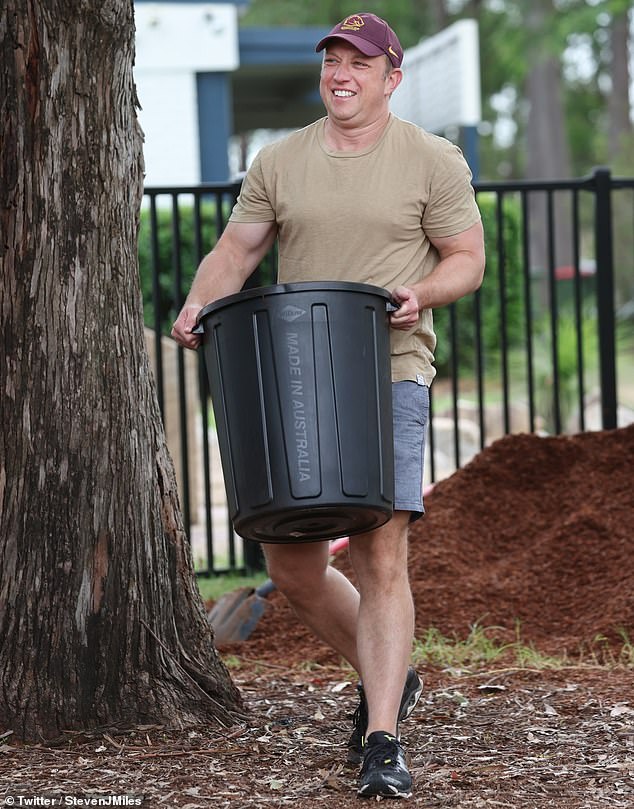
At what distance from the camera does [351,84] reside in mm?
3344

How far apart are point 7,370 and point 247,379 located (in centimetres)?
71

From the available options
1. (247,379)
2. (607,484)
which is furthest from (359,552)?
(607,484)

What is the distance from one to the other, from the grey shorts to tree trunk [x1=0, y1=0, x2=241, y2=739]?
731 mm

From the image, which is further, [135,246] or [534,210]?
[534,210]

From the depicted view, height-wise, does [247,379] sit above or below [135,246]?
below

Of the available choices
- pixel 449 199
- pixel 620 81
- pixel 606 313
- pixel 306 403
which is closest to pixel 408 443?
pixel 306 403

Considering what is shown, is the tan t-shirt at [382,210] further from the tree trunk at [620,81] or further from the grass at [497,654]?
the tree trunk at [620,81]

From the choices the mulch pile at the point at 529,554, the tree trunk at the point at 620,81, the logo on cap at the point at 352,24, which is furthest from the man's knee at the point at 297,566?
the tree trunk at the point at 620,81

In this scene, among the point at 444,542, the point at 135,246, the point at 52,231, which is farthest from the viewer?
the point at 444,542

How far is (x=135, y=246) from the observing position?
3477 millimetres

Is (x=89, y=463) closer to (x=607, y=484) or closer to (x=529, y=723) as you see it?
(x=529, y=723)

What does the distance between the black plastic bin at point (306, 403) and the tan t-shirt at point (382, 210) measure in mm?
251

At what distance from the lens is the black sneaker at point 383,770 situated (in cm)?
292

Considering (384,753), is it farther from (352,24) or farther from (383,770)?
(352,24)
